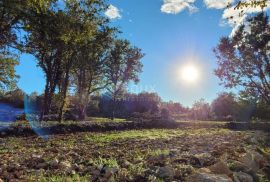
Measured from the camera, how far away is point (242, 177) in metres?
8.73

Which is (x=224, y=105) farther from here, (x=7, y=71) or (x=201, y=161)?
(x=201, y=161)

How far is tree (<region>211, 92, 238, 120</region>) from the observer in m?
77.3

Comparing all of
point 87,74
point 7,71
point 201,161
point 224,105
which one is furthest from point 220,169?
point 224,105

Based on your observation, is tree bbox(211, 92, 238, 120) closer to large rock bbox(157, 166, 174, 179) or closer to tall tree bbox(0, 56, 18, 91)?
tall tree bbox(0, 56, 18, 91)

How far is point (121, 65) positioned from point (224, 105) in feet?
100

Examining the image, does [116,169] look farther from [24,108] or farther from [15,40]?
[24,108]

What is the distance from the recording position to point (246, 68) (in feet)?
160

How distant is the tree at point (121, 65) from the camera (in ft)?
210

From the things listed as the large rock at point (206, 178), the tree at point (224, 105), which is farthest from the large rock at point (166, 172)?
the tree at point (224, 105)

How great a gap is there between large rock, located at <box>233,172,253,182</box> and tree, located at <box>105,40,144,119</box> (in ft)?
177

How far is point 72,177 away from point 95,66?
53682 millimetres

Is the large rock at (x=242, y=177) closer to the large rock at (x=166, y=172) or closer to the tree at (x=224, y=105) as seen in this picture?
the large rock at (x=166, y=172)

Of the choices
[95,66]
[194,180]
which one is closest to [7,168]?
[194,180]

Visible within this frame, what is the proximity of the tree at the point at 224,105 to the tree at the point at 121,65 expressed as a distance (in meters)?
22.3
